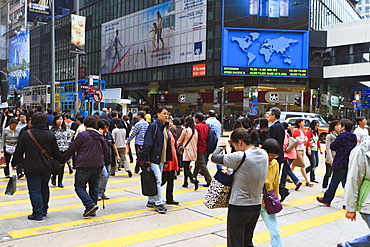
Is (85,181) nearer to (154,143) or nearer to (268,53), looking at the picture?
(154,143)

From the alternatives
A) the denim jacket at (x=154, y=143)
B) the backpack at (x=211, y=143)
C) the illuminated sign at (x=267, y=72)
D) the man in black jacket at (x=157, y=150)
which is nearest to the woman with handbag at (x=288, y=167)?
the backpack at (x=211, y=143)

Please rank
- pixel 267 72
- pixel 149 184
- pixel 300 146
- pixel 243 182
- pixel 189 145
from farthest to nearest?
pixel 267 72, pixel 300 146, pixel 189 145, pixel 149 184, pixel 243 182

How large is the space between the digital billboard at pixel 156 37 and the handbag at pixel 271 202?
38.6 metres

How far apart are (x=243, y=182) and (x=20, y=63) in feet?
255

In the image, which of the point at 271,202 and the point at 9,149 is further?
the point at 9,149

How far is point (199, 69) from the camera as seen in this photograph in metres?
42.4

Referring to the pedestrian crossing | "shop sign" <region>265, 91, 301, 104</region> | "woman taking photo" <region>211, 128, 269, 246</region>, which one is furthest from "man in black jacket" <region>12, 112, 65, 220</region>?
"shop sign" <region>265, 91, 301, 104</region>

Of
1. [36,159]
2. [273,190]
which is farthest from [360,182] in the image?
[36,159]

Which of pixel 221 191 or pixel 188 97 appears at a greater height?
pixel 188 97

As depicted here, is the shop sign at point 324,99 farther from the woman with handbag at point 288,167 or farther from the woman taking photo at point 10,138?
the woman taking photo at point 10,138

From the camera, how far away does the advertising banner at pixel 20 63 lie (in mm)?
72562

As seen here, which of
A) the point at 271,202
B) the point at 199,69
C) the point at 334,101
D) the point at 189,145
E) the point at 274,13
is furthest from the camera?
the point at 334,101

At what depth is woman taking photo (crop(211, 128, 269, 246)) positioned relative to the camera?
3641 mm

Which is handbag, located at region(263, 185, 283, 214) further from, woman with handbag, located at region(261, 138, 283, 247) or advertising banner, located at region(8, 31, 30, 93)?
advertising banner, located at region(8, 31, 30, 93)
